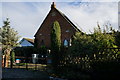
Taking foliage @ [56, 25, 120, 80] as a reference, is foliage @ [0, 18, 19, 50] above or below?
above

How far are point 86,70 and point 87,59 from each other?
83cm

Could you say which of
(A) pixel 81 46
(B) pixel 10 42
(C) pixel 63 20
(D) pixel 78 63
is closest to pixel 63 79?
(D) pixel 78 63

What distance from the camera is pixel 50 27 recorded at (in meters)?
25.6

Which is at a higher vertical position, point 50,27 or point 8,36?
point 50,27

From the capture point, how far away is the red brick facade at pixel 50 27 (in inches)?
935

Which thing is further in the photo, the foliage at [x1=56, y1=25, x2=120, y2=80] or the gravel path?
the gravel path

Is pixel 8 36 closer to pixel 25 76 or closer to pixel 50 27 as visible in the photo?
Answer: pixel 50 27

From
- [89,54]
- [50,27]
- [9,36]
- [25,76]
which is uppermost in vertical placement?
[50,27]

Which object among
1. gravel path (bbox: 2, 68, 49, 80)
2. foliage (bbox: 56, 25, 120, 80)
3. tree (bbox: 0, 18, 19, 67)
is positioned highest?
tree (bbox: 0, 18, 19, 67)

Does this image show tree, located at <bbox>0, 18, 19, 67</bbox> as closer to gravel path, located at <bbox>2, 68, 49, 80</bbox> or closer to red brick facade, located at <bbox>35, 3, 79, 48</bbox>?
red brick facade, located at <bbox>35, 3, 79, 48</bbox>

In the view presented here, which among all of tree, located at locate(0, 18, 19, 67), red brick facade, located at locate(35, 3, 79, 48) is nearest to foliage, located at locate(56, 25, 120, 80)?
red brick facade, located at locate(35, 3, 79, 48)

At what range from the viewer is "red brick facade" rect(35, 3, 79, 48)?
77.9 feet

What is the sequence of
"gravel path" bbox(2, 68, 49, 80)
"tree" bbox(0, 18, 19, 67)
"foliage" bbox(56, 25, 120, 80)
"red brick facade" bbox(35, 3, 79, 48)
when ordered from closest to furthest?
"foliage" bbox(56, 25, 120, 80), "gravel path" bbox(2, 68, 49, 80), "tree" bbox(0, 18, 19, 67), "red brick facade" bbox(35, 3, 79, 48)

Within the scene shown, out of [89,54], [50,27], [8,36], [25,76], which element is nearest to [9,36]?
[8,36]
